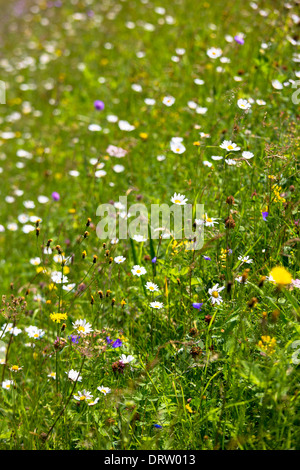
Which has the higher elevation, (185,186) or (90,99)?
(90,99)

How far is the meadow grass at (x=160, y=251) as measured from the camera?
5.96ft

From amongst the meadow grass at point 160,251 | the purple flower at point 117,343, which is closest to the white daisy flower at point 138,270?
the meadow grass at point 160,251

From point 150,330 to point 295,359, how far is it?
32.8 inches

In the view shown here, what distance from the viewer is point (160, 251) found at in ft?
8.97

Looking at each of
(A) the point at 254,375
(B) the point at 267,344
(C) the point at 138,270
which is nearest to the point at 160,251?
(C) the point at 138,270

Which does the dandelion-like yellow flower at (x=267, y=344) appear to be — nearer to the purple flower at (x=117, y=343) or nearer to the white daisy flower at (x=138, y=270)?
the purple flower at (x=117, y=343)

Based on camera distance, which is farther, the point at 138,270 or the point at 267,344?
the point at 138,270

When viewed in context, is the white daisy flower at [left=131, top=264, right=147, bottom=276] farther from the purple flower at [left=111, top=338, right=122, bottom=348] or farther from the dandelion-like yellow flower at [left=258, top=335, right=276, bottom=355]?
the dandelion-like yellow flower at [left=258, top=335, right=276, bottom=355]

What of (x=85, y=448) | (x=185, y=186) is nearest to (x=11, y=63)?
(x=185, y=186)

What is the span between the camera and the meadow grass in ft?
5.96

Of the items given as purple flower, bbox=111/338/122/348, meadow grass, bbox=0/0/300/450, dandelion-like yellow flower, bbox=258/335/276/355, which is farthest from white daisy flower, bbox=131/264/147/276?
dandelion-like yellow flower, bbox=258/335/276/355

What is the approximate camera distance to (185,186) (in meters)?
3.05

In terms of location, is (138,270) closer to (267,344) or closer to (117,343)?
(117,343)
